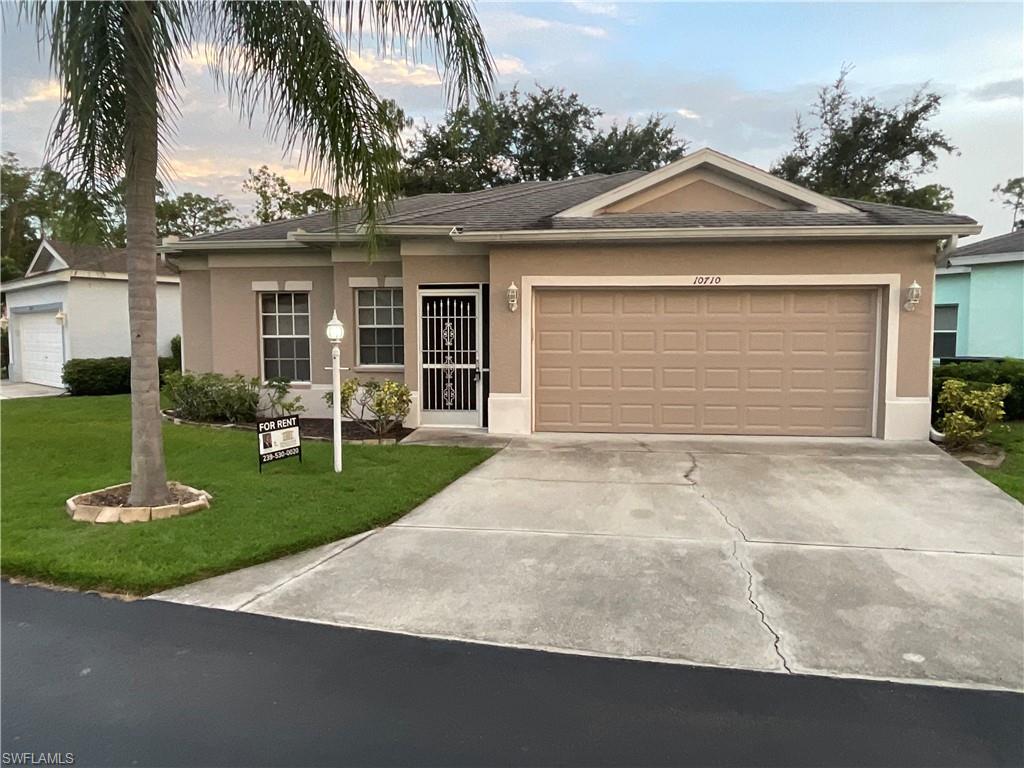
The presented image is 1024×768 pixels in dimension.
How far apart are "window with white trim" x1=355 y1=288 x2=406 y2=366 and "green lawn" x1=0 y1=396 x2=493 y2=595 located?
258cm

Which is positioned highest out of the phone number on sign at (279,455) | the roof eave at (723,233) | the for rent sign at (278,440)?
the roof eave at (723,233)

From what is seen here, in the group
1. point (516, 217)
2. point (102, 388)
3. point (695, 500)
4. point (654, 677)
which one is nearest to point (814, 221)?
point (516, 217)

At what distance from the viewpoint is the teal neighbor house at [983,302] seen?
14492 millimetres

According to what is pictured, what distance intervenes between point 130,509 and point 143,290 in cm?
206

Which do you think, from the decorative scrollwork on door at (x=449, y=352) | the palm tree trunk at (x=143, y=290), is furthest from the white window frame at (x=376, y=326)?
the palm tree trunk at (x=143, y=290)

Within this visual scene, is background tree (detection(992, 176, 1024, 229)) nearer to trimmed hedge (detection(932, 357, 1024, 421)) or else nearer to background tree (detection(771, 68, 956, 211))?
background tree (detection(771, 68, 956, 211))

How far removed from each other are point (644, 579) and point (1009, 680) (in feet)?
6.98

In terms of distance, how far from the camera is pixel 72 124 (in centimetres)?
518

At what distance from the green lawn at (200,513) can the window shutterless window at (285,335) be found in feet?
6.90

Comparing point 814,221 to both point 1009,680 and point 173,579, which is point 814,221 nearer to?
point 1009,680

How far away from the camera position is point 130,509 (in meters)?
5.84

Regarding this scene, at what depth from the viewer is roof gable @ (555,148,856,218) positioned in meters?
10.4

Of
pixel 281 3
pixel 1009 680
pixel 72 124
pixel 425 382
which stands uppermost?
pixel 281 3

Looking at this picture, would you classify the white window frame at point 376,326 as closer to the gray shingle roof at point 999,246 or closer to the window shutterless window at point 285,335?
the window shutterless window at point 285,335
